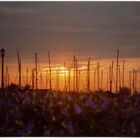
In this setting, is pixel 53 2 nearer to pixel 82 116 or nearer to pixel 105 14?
pixel 105 14

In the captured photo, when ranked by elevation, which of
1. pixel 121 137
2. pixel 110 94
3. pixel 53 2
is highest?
pixel 53 2

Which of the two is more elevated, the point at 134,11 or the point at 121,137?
the point at 134,11

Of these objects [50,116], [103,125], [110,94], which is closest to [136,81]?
[110,94]

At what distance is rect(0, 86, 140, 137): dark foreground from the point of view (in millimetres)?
2744

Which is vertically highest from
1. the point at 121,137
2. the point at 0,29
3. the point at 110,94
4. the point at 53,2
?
the point at 53,2

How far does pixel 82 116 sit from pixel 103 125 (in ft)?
0.50

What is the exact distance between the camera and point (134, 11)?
9.03 feet

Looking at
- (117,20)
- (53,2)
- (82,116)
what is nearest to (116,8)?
(117,20)

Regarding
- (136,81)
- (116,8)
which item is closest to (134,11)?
(116,8)

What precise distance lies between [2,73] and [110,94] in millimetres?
735

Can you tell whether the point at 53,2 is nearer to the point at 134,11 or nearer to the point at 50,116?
the point at 134,11

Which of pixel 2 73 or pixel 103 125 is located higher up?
pixel 2 73

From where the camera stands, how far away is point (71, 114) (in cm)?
276

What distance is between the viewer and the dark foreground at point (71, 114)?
274 centimetres
